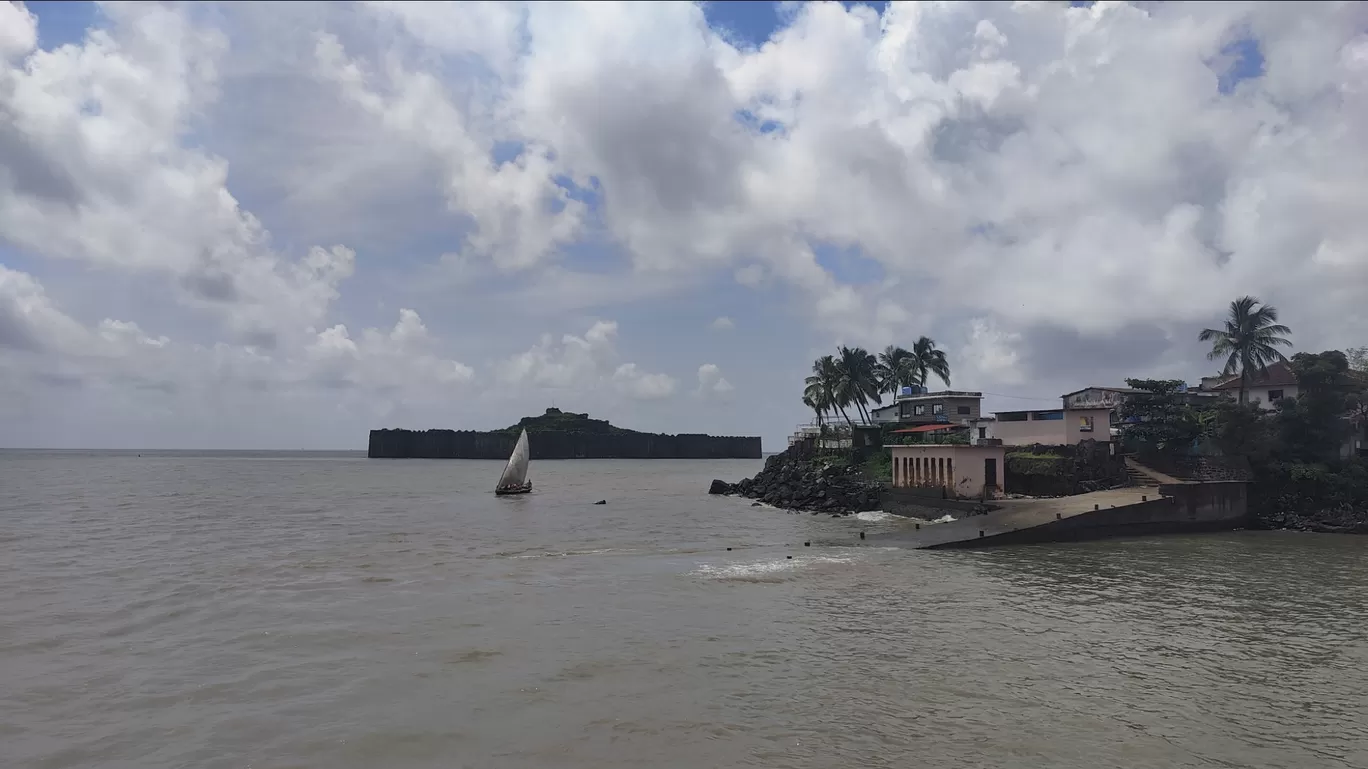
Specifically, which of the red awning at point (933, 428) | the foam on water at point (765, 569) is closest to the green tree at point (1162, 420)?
the red awning at point (933, 428)

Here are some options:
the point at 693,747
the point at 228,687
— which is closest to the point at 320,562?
the point at 228,687

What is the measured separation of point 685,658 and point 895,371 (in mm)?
69669

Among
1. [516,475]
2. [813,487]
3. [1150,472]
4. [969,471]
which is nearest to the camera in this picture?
[969,471]

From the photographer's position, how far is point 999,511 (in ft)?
112

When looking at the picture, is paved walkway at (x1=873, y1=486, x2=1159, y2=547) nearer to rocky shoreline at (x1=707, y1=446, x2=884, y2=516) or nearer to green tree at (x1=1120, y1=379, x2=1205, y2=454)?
green tree at (x1=1120, y1=379, x2=1205, y2=454)

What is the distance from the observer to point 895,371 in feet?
266

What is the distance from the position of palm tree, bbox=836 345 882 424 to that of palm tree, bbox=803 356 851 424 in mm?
565

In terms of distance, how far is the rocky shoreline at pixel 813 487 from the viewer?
48625 mm

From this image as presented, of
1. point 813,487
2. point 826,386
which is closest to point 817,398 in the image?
point 826,386

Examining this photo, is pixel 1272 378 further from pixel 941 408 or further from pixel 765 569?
pixel 765 569

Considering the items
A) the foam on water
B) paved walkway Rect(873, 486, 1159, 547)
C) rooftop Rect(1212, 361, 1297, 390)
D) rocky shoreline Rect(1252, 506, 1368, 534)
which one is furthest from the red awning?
the foam on water

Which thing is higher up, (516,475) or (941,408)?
(941,408)

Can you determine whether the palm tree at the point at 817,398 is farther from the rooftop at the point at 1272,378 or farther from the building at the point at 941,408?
the rooftop at the point at 1272,378

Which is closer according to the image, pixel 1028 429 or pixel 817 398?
pixel 1028 429
